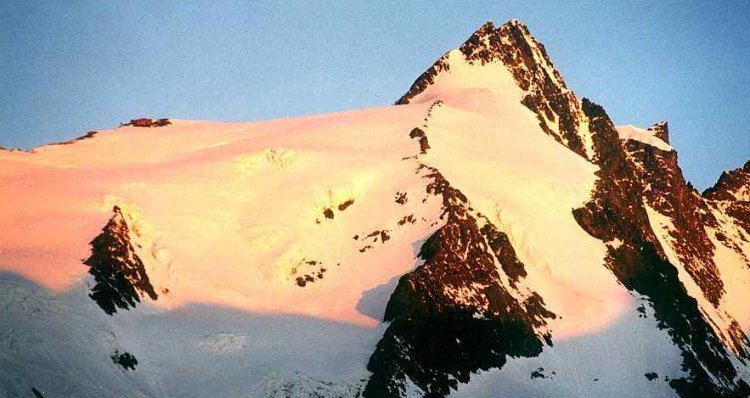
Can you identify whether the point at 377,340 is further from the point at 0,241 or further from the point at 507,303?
the point at 0,241

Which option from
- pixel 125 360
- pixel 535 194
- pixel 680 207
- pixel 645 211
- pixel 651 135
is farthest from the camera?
pixel 651 135

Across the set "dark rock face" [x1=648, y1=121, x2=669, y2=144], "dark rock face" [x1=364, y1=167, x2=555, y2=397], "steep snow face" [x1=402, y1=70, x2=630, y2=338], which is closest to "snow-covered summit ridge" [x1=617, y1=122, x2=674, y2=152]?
"dark rock face" [x1=648, y1=121, x2=669, y2=144]

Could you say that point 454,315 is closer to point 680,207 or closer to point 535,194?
point 535,194

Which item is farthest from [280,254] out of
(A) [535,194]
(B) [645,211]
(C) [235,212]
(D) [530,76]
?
(D) [530,76]

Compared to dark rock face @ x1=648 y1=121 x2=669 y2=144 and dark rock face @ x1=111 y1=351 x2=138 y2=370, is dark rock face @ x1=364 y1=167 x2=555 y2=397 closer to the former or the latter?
dark rock face @ x1=111 y1=351 x2=138 y2=370

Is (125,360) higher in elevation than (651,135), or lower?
lower

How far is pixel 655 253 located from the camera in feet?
327

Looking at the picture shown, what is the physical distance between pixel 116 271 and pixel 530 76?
332 feet

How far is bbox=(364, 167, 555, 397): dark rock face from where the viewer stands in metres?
65.6

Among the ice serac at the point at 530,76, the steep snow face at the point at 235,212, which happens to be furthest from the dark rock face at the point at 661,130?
the steep snow face at the point at 235,212

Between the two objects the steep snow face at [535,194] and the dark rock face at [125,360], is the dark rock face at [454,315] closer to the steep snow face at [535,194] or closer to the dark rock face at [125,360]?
the steep snow face at [535,194]

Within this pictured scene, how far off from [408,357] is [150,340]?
20.7 meters

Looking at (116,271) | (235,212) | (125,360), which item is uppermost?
(235,212)

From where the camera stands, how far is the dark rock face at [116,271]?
61.9 metres
